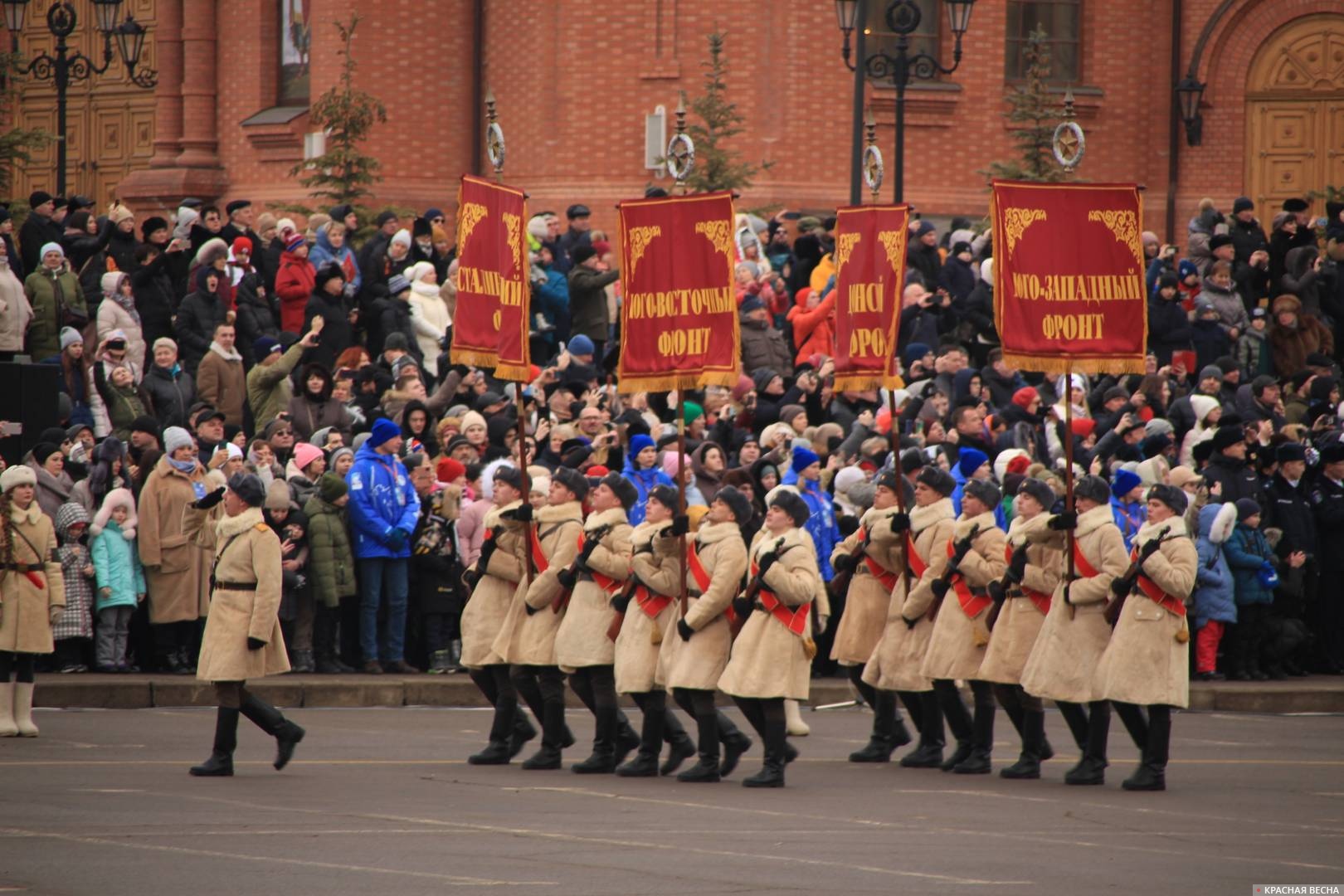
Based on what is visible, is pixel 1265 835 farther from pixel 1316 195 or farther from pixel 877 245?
pixel 1316 195

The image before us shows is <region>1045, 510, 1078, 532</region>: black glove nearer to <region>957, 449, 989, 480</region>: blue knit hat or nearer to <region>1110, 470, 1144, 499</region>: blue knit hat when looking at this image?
<region>1110, 470, 1144, 499</region>: blue knit hat

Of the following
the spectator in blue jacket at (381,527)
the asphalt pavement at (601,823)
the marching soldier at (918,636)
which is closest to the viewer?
the asphalt pavement at (601,823)

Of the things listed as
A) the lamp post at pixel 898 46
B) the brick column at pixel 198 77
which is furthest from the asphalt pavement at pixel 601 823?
the brick column at pixel 198 77

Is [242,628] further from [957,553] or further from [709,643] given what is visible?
[957,553]

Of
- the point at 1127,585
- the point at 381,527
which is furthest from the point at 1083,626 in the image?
the point at 381,527

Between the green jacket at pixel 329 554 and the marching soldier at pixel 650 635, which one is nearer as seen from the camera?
the marching soldier at pixel 650 635

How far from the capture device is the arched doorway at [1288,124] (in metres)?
34.0

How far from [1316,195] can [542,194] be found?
9.93 m

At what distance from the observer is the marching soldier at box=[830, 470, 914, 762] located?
15.7 metres

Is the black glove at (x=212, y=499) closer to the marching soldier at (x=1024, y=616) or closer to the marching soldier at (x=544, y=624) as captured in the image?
the marching soldier at (x=544, y=624)

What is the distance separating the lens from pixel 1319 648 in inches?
826

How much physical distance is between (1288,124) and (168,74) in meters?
15.6

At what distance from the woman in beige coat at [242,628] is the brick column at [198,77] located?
826 inches

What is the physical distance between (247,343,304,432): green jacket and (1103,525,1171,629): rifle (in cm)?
792
